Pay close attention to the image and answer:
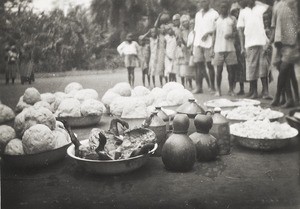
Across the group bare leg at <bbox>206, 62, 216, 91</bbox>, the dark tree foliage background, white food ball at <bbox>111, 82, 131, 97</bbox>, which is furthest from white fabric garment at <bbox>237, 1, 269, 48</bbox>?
white food ball at <bbox>111, 82, 131, 97</bbox>

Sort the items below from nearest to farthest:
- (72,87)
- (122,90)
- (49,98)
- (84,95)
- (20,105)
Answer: (20,105) → (49,98) → (84,95) → (72,87) → (122,90)

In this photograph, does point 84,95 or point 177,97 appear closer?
point 177,97

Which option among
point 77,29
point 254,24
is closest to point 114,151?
point 77,29

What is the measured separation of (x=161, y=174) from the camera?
7.82 feet

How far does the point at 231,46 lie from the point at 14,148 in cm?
366

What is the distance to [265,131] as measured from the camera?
9.28ft

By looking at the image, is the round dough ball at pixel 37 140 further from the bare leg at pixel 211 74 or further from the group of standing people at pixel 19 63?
the bare leg at pixel 211 74

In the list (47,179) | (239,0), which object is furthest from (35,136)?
(239,0)

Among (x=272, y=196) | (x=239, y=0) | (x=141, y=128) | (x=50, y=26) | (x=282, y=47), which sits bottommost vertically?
(x=272, y=196)

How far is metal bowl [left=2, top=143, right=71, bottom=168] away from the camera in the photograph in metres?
2.42

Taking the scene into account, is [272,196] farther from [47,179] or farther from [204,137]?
[47,179]

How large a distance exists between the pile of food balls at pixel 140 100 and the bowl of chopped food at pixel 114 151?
0.94 metres

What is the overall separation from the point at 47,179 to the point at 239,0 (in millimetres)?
3190

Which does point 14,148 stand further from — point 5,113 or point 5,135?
point 5,113
